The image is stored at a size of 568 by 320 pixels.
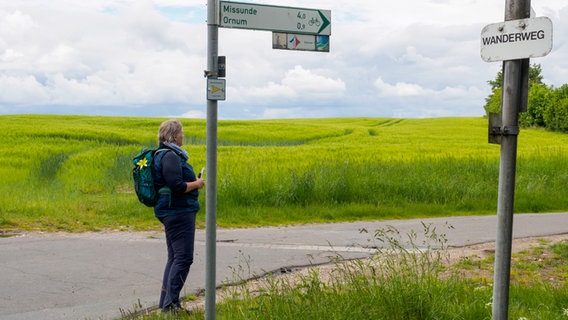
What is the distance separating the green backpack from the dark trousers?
10.5 inches

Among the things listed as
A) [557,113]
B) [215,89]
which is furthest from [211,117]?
[557,113]

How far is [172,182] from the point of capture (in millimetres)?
5777

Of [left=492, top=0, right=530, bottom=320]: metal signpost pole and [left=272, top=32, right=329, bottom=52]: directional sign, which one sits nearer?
[left=492, top=0, right=530, bottom=320]: metal signpost pole

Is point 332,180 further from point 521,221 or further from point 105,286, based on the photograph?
point 105,286

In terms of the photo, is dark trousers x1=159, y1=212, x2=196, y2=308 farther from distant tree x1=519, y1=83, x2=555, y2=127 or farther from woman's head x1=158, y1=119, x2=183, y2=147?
distant tree x1=519, y1=83, x2=555, y2=127

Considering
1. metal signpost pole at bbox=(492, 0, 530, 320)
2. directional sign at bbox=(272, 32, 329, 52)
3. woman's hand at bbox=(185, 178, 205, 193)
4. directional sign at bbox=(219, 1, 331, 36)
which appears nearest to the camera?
metal signpost pole at bbox=(492, 0, 530, 320)

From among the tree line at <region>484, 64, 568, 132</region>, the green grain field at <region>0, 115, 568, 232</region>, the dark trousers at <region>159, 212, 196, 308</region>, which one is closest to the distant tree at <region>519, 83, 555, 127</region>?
the tree line at <region>484, 64, 568, 132</region>

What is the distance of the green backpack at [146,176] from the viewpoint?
5816 millimetres

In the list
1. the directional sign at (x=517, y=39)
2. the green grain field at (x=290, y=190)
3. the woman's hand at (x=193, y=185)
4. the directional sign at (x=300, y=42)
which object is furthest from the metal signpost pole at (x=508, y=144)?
the green grain field at (x=290, y=190)

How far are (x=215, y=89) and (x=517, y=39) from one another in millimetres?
2186

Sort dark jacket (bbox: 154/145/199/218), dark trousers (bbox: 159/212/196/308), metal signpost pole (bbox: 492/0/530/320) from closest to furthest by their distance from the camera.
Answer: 1. metal signpost pole (bbox: 492/0/530/320)
2. dark jacket (bbox: 154/145/199/218)
3. dark trousers (bbox: 159/212/196/308)

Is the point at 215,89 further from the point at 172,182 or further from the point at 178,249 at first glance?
the point at 178,249

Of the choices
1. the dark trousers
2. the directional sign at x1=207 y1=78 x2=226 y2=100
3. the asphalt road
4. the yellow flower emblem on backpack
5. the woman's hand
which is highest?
the directional sign at x1=207 y1=78 x2=226 y2=100

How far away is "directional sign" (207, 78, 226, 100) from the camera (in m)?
4.46
